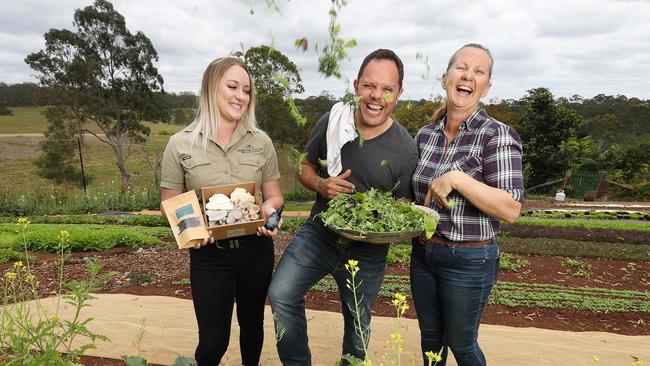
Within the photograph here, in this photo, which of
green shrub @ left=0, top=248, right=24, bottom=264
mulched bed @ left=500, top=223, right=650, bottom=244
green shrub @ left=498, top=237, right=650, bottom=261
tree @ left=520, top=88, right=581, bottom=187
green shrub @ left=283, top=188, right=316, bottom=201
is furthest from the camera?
tree @ left=520, top=88, right=581, bottom=187

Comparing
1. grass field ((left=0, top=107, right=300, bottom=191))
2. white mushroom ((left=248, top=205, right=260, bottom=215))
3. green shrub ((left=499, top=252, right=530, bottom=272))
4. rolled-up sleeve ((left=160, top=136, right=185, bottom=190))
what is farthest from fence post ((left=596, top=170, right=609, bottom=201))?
rolled-up sleeve ((left=160, top=136, right=185, bottom=190))

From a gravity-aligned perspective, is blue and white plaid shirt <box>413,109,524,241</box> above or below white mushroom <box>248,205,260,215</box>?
above

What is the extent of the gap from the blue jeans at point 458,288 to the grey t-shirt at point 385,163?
0.40 m

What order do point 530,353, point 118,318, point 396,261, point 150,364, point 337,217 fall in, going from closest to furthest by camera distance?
point 337,217
point 150,364
point 530,353
point 118,318
point 396,261

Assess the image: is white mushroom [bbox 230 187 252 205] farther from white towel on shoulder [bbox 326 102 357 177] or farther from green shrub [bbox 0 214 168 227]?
green shrub [bbox 0 214 168 227]

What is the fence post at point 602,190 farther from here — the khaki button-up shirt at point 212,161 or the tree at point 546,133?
the khaki button-up shirt at point 212,161

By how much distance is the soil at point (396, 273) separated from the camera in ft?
16.1

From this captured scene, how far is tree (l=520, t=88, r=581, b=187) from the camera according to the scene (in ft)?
70.6

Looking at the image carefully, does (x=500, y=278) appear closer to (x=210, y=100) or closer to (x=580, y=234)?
(x=580, y=234)

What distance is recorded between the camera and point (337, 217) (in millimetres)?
2148

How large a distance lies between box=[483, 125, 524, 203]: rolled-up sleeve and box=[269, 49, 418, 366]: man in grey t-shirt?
0.48 meters

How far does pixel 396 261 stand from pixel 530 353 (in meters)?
3.66

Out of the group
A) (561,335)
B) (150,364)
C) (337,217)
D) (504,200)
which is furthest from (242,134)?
(561,335)

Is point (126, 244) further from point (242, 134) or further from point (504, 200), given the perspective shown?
point (504, 200)
